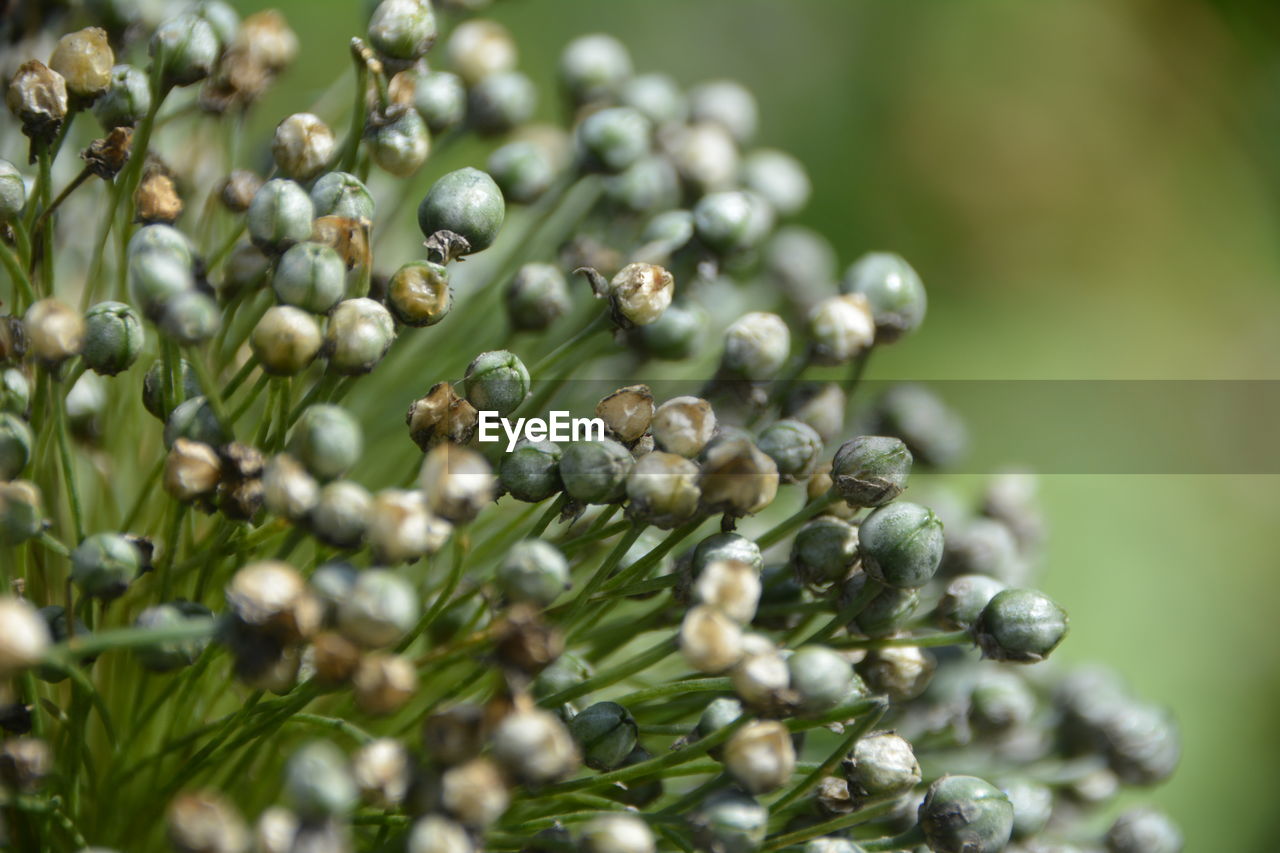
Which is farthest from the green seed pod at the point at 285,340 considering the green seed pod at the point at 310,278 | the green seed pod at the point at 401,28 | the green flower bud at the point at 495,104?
the green flower bud at the point at 495,104

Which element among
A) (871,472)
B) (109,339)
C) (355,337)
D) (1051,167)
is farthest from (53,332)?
(1051,167)

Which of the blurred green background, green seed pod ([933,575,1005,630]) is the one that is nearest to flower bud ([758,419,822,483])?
green seed pod ([933,575,1005,630])

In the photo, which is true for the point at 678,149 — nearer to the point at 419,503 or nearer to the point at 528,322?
the point at 528,322

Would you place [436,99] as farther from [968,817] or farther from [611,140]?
[968,817]

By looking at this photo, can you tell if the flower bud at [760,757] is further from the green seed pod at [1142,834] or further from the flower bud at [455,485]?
the green seed pod at [1142,834]

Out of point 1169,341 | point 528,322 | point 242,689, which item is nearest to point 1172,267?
point 1169,341

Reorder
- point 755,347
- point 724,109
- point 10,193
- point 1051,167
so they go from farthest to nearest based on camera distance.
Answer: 1. point 1051,167
2. point 724,109
3. point 755,347
4. point 10,193
